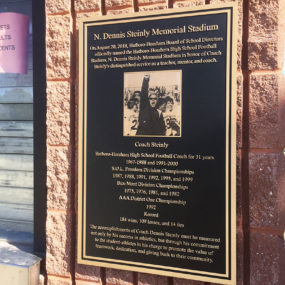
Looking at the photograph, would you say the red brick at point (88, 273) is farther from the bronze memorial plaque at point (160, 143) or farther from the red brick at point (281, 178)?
the red brick at point (281, 178)

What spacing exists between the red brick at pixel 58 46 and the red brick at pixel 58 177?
62 cm

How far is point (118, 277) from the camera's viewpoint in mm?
2621

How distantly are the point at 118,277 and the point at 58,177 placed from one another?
0.91 meters

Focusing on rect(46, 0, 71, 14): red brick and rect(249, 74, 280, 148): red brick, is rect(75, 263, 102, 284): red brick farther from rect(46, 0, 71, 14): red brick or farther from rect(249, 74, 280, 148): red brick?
rect(46, 0, 71, 14): red brick

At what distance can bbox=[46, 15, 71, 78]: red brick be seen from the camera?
2725mm

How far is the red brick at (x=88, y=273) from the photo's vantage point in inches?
105

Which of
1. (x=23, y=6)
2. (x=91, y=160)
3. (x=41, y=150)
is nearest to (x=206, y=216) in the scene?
(x=91, y=160)

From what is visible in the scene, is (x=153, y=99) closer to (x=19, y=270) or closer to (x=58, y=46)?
(x=58, y=46)

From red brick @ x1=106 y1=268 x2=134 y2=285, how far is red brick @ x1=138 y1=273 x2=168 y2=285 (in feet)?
0.25

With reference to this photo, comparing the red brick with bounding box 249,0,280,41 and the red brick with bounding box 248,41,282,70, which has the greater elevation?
the red brick with bounding box 249,0,280,41

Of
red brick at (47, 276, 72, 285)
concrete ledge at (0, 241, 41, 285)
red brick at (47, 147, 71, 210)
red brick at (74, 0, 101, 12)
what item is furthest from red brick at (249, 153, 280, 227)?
concrete ledge at (0, 241, 41, 285)

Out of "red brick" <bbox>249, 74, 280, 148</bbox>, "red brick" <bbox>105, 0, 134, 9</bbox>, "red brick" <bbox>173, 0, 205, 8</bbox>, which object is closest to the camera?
"red brick" <bbox>249, 74, 280, 148</bbox>

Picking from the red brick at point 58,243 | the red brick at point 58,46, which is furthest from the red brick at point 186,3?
the red brick at point 58,243

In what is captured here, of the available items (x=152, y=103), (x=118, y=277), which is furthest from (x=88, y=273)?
(x=152, y=103)
